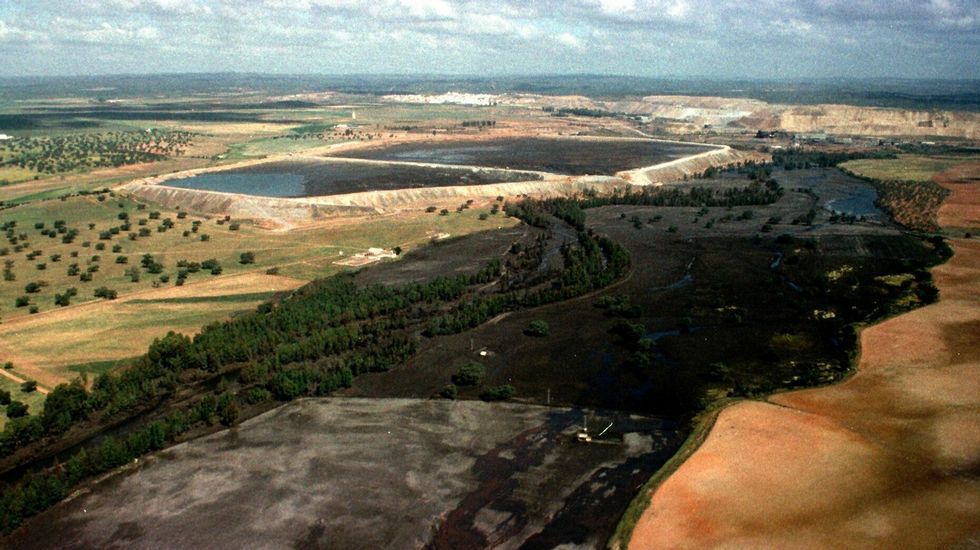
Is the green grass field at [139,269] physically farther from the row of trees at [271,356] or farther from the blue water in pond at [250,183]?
the blue water in pond at [250,183]

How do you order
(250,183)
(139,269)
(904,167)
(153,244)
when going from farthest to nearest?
(904,167) → (250,183) → (153,244) → (139,269)

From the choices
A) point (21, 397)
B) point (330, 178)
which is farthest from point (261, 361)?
point (330, 178)

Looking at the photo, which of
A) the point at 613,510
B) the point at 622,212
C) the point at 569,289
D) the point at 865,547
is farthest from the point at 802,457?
the point at 622,212

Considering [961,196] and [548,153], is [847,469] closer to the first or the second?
[961,196]

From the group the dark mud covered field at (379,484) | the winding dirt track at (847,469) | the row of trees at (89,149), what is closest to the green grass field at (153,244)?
the dark mud covered field at (379,484)

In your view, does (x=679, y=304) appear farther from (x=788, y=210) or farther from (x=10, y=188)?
(x=10, y=188)

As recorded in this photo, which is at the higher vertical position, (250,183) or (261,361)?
(250,183)

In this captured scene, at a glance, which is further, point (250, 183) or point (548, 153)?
point (548, 153)
